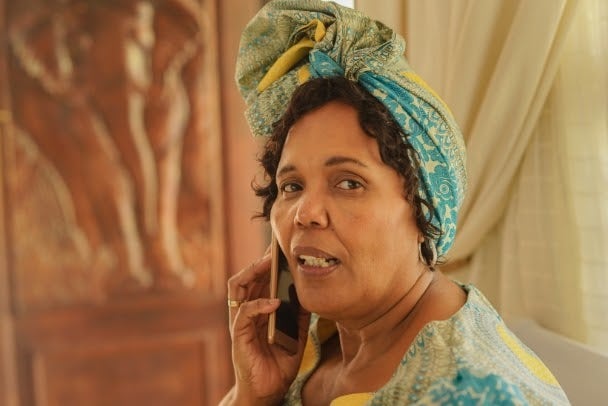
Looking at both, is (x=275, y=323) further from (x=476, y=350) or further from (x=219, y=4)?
(x=219, y=4)

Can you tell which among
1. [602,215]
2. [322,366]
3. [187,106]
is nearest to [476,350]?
[322,366]

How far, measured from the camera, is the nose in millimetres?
1062

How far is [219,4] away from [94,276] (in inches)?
51.2

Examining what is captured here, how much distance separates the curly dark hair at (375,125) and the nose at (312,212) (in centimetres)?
13

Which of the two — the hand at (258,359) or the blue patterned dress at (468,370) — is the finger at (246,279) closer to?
the hand at (258,359)

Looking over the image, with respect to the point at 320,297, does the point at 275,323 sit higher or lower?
lower

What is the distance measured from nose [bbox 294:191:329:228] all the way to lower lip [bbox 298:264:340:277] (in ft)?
0.24

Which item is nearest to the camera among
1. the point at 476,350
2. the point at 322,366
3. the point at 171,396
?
the point at 476,350

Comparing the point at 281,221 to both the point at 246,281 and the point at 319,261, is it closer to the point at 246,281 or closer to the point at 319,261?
the point at 319,261

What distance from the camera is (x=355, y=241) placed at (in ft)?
3.46

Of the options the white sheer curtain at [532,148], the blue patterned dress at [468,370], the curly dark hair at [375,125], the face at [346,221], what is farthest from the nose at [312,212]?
the white sheer curtain at [532,148]

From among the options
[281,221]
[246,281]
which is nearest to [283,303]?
[246,281]

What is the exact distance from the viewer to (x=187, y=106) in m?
2.76

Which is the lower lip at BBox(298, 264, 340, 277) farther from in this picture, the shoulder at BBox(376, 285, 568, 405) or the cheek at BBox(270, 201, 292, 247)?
the shoulder at BBox(376, 285, 568, 405)
